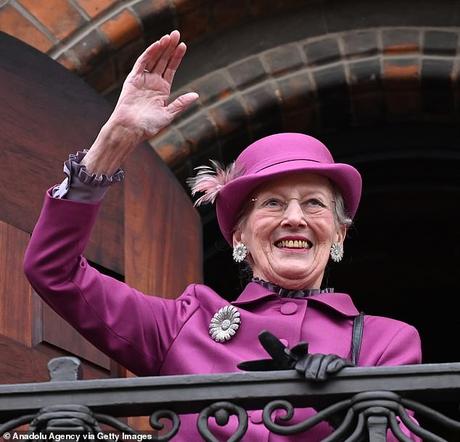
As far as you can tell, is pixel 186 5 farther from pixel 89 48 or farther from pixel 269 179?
pixel 269 179

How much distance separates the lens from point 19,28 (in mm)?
6141

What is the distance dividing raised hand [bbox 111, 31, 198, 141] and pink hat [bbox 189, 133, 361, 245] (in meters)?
0.26

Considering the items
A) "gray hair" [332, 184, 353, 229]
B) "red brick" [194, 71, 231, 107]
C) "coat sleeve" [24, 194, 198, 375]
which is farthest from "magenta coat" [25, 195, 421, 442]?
"red brick" [194, 71, 231, 107]

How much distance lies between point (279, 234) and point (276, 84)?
6.92ft

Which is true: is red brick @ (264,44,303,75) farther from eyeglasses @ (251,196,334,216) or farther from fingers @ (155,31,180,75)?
fingers @ (155,31,180,75)

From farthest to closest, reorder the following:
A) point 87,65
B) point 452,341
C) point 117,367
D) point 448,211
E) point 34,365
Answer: point 452,341 < point 448,211 < point 87,65 < point 117,367 < point 34,365

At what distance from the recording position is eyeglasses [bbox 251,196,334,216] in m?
4.41

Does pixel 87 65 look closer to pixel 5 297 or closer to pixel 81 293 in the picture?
pixel 5 297

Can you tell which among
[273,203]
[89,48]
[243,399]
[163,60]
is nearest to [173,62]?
[163,60]

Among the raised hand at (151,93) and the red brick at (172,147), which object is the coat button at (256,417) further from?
the red brick at (172,147)

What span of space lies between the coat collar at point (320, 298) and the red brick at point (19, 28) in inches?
79.3

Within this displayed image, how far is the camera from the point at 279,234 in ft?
14.4

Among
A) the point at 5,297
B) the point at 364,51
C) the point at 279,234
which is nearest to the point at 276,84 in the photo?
the point at 364,51

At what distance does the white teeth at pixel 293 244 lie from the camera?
4.38m
